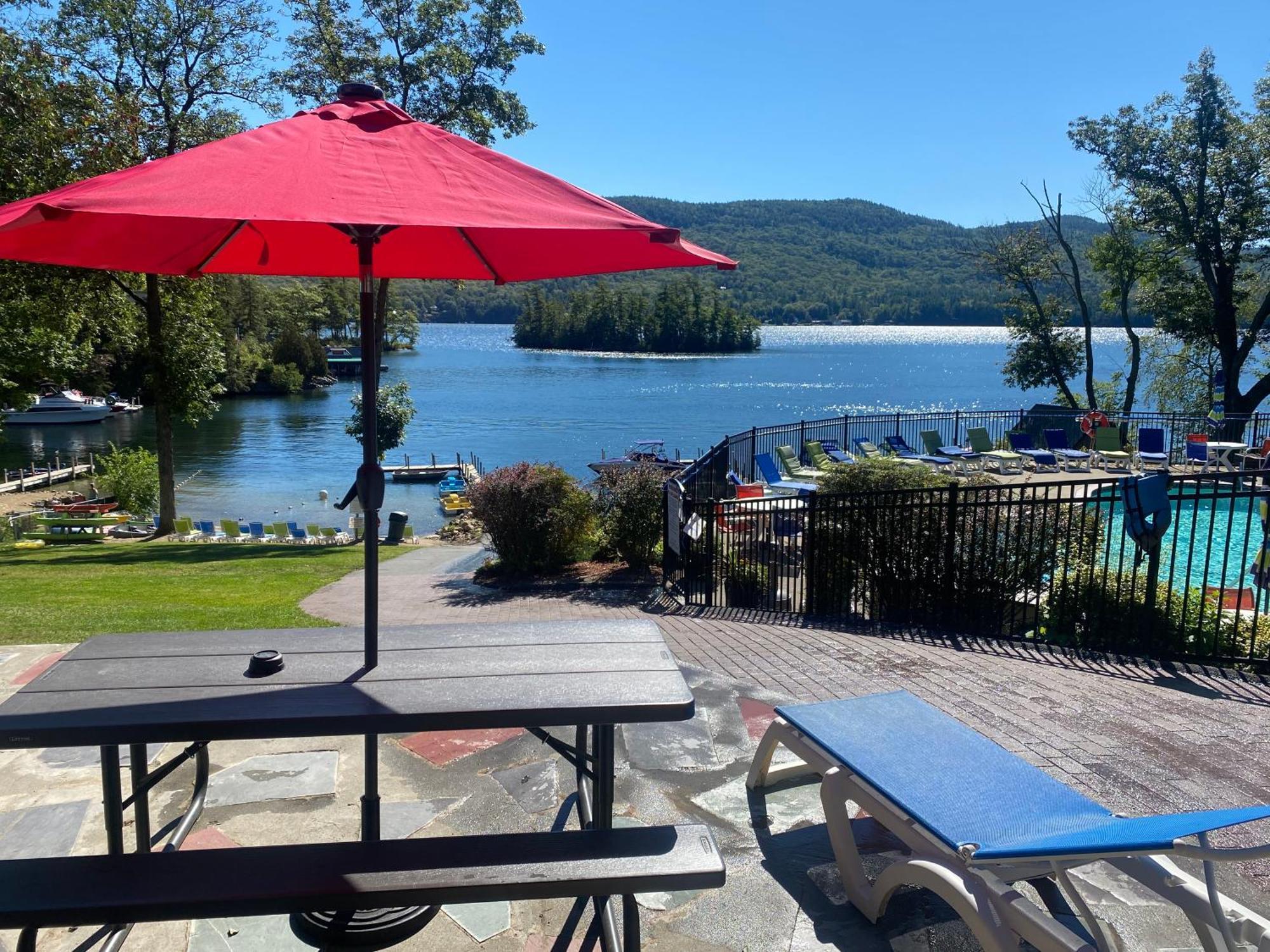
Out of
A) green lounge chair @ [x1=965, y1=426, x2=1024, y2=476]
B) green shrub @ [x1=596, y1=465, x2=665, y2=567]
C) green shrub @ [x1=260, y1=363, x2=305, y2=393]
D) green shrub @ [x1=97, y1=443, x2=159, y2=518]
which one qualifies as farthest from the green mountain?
green shrub @ [x1=596, y1=465, x2=665, y2=567]

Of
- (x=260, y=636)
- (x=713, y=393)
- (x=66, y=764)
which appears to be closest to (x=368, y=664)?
(x=260, y=636)

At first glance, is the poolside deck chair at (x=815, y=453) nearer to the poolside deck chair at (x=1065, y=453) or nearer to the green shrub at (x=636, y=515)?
the poolside deck chair at (x=1065, y=453)

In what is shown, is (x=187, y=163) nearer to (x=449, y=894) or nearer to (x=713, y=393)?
(x=449, y=894)

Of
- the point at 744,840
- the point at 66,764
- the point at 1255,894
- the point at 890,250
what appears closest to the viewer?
the point at 1255,894

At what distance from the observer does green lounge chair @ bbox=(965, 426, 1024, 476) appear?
2089cm

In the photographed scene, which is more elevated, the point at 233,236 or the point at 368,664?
the point at 233,236

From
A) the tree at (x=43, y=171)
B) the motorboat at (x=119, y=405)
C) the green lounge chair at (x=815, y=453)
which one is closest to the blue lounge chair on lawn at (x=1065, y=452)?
the green lounge chair at (x=815, y=453)

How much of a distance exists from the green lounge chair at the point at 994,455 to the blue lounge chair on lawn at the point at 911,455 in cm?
95

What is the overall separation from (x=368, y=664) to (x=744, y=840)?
5.02ft

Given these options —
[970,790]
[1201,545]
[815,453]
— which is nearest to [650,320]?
[815,453]

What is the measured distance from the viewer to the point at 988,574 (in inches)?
298

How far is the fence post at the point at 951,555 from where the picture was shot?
695 centimetres

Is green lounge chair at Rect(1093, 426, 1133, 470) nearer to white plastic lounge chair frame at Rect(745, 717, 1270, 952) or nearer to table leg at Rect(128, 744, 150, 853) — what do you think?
white plastic lounge chair frame at Rect(745, 717, 1270, 952)

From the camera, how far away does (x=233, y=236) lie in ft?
11.3
